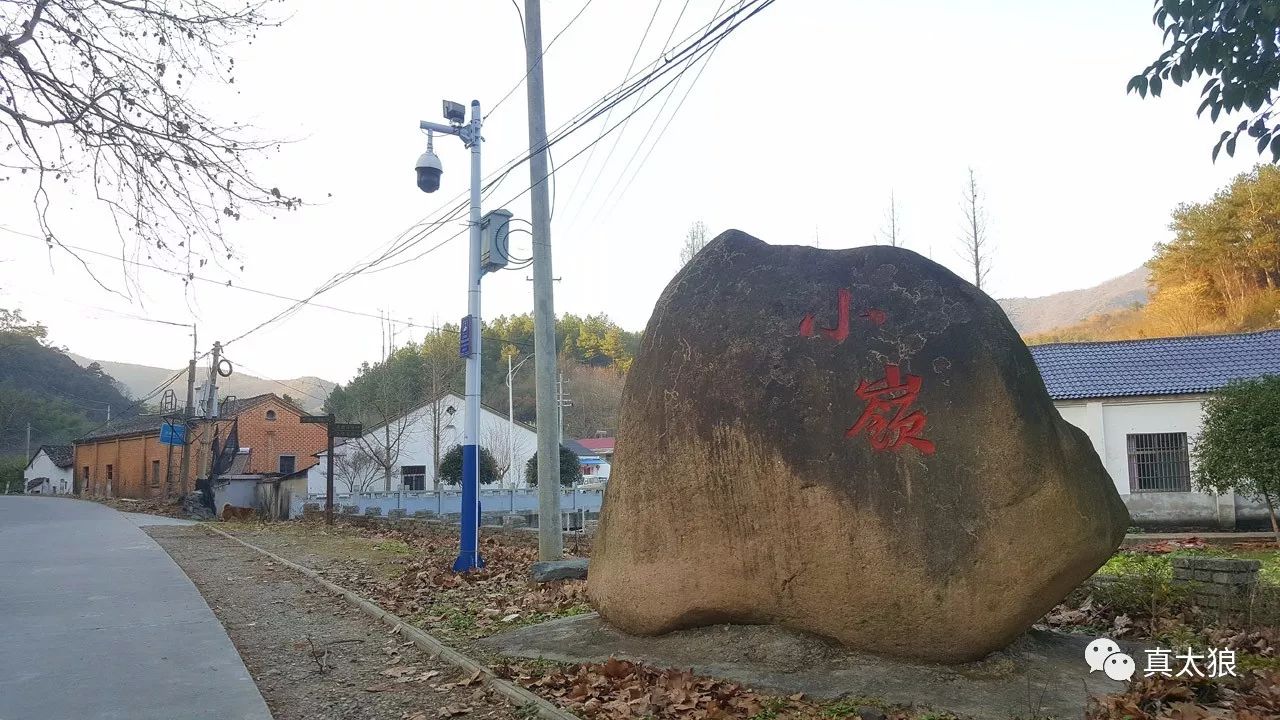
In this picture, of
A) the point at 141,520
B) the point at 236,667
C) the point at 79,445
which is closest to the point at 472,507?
the point at 236,667

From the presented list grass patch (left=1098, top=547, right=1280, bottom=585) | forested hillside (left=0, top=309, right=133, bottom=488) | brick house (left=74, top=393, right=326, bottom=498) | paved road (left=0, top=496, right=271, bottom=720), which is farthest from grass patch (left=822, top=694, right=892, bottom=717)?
forested hillside (left=0, top=309, right=133, bottom=488)

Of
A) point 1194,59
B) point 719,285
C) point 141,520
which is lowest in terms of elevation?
point 141,520

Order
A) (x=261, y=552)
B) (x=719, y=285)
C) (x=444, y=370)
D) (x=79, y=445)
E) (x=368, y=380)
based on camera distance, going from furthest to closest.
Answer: (x=79, y=445) → (x=368, y=380) → (x=444, y=370) → (x=261, y=552) → (x=719, y=285)

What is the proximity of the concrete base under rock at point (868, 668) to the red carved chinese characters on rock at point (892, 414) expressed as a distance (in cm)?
142

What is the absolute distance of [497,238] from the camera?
39.6 feet

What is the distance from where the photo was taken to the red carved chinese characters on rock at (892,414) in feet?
18.9

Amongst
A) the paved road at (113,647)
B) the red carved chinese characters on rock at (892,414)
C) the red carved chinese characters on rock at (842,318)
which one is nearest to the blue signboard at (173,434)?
the paved road at (113,647)

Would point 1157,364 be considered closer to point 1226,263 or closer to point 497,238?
point 497,238

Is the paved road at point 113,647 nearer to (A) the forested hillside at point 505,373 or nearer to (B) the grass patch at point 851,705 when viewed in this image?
(B) the grass patch at point 851,705

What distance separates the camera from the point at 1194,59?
5.23 metres

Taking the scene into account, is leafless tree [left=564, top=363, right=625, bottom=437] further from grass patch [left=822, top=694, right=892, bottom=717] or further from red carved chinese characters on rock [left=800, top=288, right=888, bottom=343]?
grass patch [left=822, top=694, right=892, bottom=717]

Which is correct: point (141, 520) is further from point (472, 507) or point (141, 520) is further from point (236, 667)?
point (236, 667)

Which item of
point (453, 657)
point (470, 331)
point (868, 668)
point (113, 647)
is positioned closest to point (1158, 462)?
point (470, 331)

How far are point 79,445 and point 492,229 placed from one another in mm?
58480
